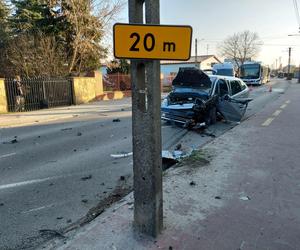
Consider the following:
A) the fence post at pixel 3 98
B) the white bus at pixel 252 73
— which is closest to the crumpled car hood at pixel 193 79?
the fence post at pixel 3 98

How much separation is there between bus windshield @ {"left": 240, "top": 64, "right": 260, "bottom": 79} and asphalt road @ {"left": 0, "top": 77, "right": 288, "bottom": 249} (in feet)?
119

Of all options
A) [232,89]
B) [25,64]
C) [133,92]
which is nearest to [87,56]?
[25,64]

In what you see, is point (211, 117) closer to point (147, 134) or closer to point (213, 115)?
point (213, 115)

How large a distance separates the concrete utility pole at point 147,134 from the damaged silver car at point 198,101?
7740 mm

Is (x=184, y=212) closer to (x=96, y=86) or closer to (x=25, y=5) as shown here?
(x=96, y=86)

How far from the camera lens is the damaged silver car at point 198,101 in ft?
37.3

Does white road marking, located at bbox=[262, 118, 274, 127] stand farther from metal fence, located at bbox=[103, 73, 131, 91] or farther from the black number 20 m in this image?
metal fence, located at bbox=[103, 73, 131, 91]

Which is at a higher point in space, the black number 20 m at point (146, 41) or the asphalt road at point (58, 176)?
the black number 20 m at point (146, 41)

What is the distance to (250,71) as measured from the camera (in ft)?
150

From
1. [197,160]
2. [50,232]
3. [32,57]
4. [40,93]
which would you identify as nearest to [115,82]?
[32,57]

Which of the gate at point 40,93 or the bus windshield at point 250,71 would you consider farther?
the bus windshield at point 250,71

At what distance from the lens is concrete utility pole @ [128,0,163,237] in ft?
11.0

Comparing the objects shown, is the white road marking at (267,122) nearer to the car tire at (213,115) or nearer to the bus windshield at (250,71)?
the car tire at (213,115)

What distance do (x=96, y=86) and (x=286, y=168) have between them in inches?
831
